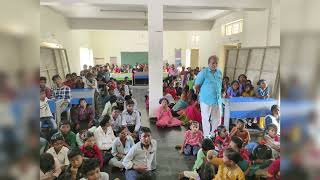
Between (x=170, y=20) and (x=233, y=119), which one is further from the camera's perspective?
(x=170, y=20)

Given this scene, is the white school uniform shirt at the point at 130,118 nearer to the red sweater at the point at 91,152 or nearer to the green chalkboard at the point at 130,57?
the red sweater at the point at 91,152

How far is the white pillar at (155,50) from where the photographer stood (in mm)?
5633

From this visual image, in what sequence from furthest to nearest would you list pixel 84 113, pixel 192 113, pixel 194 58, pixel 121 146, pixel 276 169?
pixel 194 58 → pixel 192 113 → pixel 84 113 → pixel 121 146 → pixel 276 169

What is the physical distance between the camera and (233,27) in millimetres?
8328

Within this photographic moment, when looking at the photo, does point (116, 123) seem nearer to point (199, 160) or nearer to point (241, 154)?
point (199, 160)

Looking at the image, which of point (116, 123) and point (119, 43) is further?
point (119, 43)

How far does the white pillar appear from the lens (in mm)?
5633

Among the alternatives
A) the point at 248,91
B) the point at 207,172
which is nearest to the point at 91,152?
the point at 207,172

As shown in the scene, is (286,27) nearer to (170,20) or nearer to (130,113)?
(130,113)

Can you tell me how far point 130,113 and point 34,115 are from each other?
398 centimetres

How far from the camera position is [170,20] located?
34.3ft

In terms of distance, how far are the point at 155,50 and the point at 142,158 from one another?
2959mm

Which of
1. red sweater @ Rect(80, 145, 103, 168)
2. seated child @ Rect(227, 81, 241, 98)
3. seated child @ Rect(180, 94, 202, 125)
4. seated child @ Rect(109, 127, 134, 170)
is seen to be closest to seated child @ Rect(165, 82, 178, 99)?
seated child @ Rect(180, 94, 202, 125)

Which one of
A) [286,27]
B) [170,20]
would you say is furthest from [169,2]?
[286,27]
